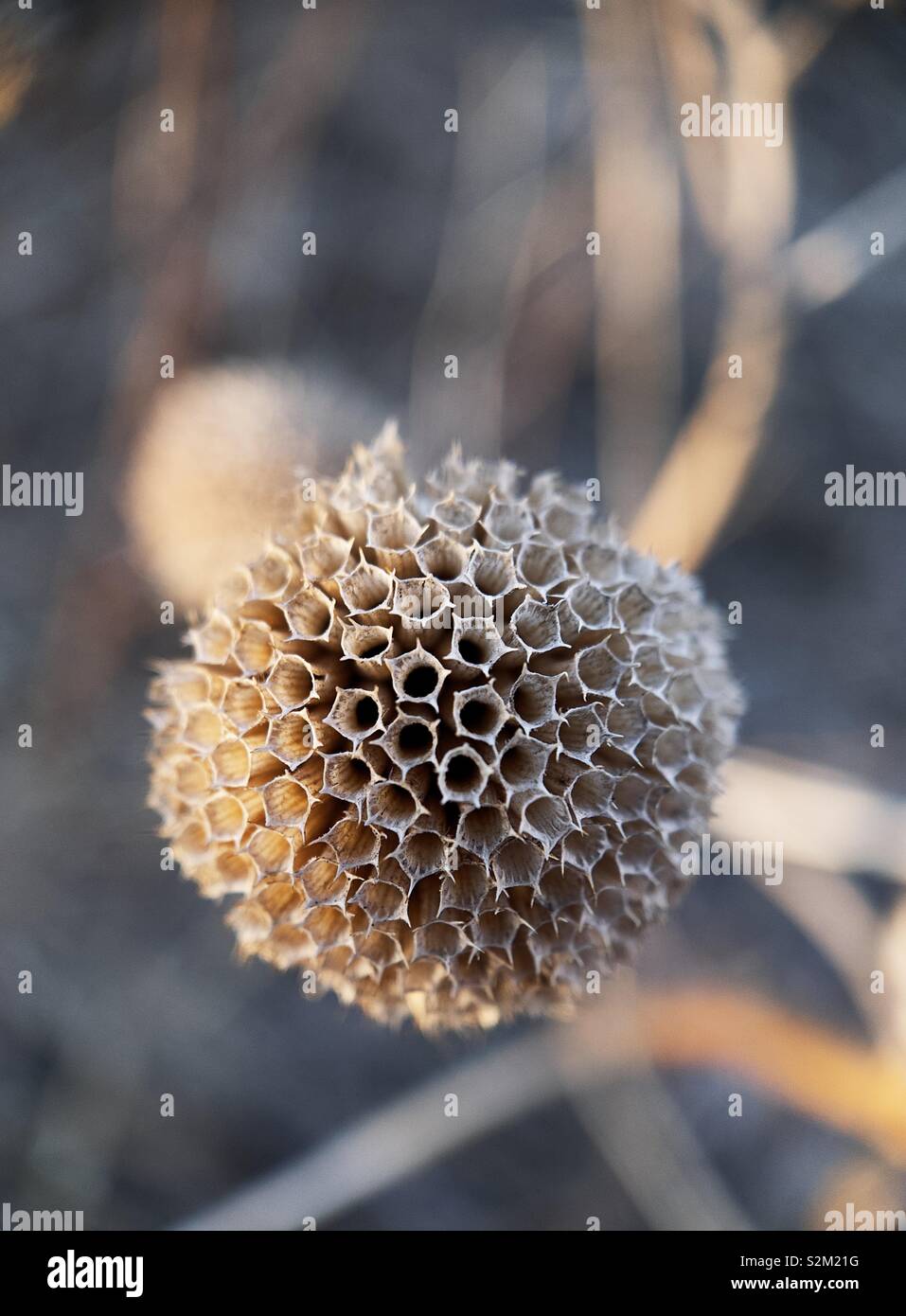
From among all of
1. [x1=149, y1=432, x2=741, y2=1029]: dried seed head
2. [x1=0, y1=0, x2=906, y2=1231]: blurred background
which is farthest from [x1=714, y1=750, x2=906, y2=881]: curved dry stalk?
[x1=149, y1=432, x2=741, y2=1029]: dried seed head

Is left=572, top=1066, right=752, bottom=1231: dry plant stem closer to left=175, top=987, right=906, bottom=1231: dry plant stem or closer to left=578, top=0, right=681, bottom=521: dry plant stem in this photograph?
left=175, top=987, right=906, bottom=1231: dry plant stem

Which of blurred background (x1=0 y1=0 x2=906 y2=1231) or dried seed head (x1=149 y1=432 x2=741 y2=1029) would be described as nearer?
dried seed head (x1=149 y1=432 x2=741 y2=1029)

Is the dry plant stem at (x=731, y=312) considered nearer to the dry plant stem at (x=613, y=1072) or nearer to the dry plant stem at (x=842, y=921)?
the dry plant stem at (x=842, y=921)

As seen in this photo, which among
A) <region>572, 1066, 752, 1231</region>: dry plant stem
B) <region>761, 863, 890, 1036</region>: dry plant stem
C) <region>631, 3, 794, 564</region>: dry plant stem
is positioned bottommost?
<region>572, 1066, 752, 1231</region>: dry plant stem

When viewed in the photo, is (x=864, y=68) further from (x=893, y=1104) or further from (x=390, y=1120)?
(x=390, y=1120)

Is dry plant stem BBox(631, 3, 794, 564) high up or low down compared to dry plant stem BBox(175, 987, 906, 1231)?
up
